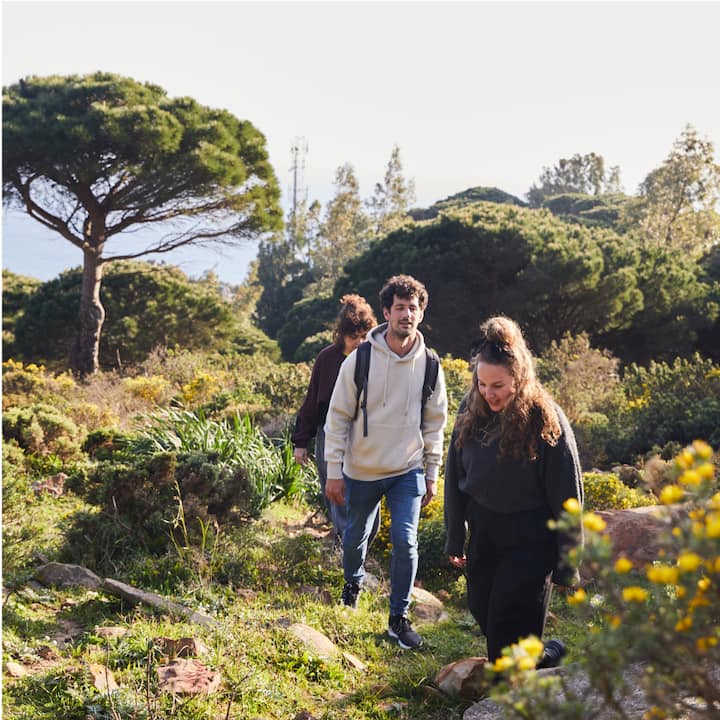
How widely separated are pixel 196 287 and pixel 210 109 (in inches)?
204

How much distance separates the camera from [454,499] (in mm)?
3312

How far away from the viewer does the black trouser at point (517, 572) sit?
304 centimetres

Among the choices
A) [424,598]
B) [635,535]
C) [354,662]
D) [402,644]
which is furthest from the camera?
[635,535]

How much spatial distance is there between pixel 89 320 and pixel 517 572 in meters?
15.8

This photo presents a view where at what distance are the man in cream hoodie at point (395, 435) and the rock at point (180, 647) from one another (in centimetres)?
110

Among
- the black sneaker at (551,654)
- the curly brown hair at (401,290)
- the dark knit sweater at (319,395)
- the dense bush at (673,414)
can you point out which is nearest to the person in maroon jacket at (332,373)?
the dark knit sweater at (319,395)

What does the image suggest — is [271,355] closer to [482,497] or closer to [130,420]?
[130,420]

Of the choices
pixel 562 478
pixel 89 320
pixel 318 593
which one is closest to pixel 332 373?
pixel 318 593

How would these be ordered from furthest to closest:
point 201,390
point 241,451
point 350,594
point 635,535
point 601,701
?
point 201,390, point 241,451, point 635,535, point 350,594, point 601,701

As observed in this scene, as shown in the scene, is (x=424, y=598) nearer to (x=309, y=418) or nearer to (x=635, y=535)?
(x=309, y=418)

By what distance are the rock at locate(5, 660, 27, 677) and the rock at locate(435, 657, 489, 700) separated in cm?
179

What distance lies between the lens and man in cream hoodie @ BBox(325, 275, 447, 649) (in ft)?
13.4

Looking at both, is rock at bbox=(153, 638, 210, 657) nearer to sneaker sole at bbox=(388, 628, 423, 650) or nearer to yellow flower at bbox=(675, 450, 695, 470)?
sneaker sole at bbox=(388, 628, 423, 650)

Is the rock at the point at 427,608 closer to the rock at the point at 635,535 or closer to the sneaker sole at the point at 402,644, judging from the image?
the sneaker sole at the point at 402,644
